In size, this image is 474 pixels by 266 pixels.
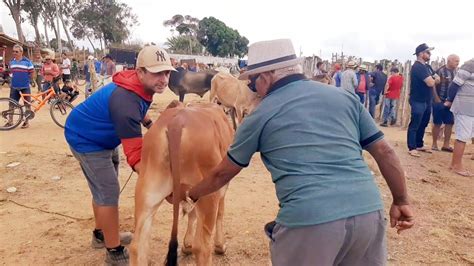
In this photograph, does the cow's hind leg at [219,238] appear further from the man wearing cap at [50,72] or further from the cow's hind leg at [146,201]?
the man wearing cap at [50,72]

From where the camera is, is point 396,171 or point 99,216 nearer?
point 396,171

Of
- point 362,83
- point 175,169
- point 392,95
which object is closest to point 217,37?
point 362,83

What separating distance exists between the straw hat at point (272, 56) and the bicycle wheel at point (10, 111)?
9.60 m

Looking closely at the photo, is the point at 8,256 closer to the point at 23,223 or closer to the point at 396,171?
the point at 23,223

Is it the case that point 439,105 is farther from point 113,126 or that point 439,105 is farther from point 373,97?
point 113,126

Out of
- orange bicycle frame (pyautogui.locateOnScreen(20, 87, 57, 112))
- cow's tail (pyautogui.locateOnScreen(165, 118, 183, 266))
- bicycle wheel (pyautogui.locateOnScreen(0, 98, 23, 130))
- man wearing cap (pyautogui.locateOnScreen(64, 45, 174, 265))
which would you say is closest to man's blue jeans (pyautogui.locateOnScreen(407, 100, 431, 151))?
man wearing cap (pyautogui.locateOnScreen(64, 45, 174, 265))

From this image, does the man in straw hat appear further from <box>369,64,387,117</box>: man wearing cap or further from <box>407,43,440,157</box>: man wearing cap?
<box>369,64,387,117</box>: man wearing cap

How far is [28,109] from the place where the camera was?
10.6 metres

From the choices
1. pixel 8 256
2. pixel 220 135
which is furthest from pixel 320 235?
pixel 8 256

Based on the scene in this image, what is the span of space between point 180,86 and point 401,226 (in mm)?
14801

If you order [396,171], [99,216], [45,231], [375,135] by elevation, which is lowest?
[45,231]

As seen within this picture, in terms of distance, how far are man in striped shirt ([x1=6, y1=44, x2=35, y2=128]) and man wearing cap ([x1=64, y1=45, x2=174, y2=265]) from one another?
25.7 ft

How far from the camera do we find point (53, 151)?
809 centimetres

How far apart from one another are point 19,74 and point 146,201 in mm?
8970
